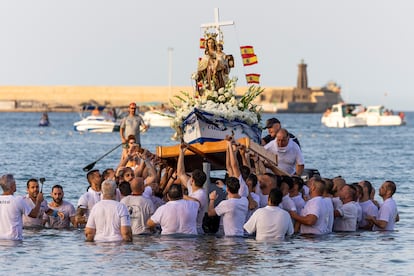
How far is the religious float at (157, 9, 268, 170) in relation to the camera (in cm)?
2098

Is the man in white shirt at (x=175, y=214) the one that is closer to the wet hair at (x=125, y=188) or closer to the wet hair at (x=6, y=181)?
the wet hair at (x=125, y=188)

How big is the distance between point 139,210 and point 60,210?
226 centimetres

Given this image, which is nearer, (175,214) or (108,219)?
(108,219)

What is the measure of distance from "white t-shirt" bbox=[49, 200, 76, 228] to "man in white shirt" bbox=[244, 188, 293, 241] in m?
3.74

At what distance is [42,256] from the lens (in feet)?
58.6

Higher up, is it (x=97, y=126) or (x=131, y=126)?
(x=131, y=126)

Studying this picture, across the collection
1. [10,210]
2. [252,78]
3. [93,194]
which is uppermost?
[252,78]

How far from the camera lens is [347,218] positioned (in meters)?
20.2

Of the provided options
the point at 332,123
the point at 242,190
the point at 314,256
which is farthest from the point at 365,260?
the point at 332,123

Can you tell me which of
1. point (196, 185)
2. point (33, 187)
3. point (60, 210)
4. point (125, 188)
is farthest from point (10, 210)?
point (60, 210)

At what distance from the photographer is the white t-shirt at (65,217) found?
808 inches

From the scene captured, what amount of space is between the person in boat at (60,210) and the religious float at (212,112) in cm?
185

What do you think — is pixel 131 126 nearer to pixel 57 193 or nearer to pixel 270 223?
pixel 57 193

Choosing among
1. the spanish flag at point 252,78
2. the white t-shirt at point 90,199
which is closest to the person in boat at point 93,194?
the white t-shirt at point 90,199
